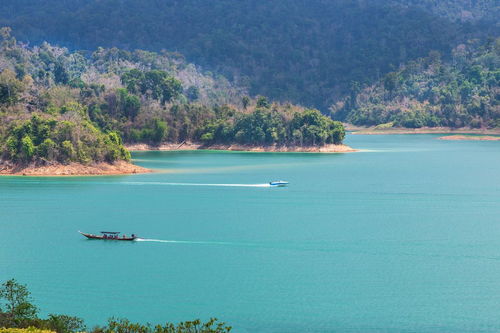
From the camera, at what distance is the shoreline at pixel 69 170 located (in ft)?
302

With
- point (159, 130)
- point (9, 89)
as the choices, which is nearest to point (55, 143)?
point (9, 89)

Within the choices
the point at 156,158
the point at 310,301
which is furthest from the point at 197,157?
the point at 310,301

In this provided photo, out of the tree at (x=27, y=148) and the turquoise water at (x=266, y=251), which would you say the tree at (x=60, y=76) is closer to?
the tree at (x=27, y=148)

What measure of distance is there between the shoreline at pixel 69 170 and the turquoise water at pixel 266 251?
2.72m

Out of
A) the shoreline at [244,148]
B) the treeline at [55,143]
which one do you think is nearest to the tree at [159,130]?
Answer: the shoreline at [244,148]

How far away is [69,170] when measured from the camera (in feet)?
307

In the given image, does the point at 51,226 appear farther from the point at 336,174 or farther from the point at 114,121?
the point at 114,121

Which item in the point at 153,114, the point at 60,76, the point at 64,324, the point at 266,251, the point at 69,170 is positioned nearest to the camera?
the point at 64,324

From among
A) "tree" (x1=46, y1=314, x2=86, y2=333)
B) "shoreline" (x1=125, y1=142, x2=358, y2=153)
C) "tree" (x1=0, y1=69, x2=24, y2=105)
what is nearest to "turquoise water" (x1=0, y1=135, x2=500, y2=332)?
"tree" (x1=46, y1=314, x2=86, y2=333)

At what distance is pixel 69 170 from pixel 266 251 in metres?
47.4

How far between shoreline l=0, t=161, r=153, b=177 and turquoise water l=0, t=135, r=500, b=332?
2.72 m

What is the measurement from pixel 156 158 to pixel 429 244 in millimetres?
77791

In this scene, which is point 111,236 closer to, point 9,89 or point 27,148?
point 27,148

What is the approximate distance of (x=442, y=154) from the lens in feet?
452
